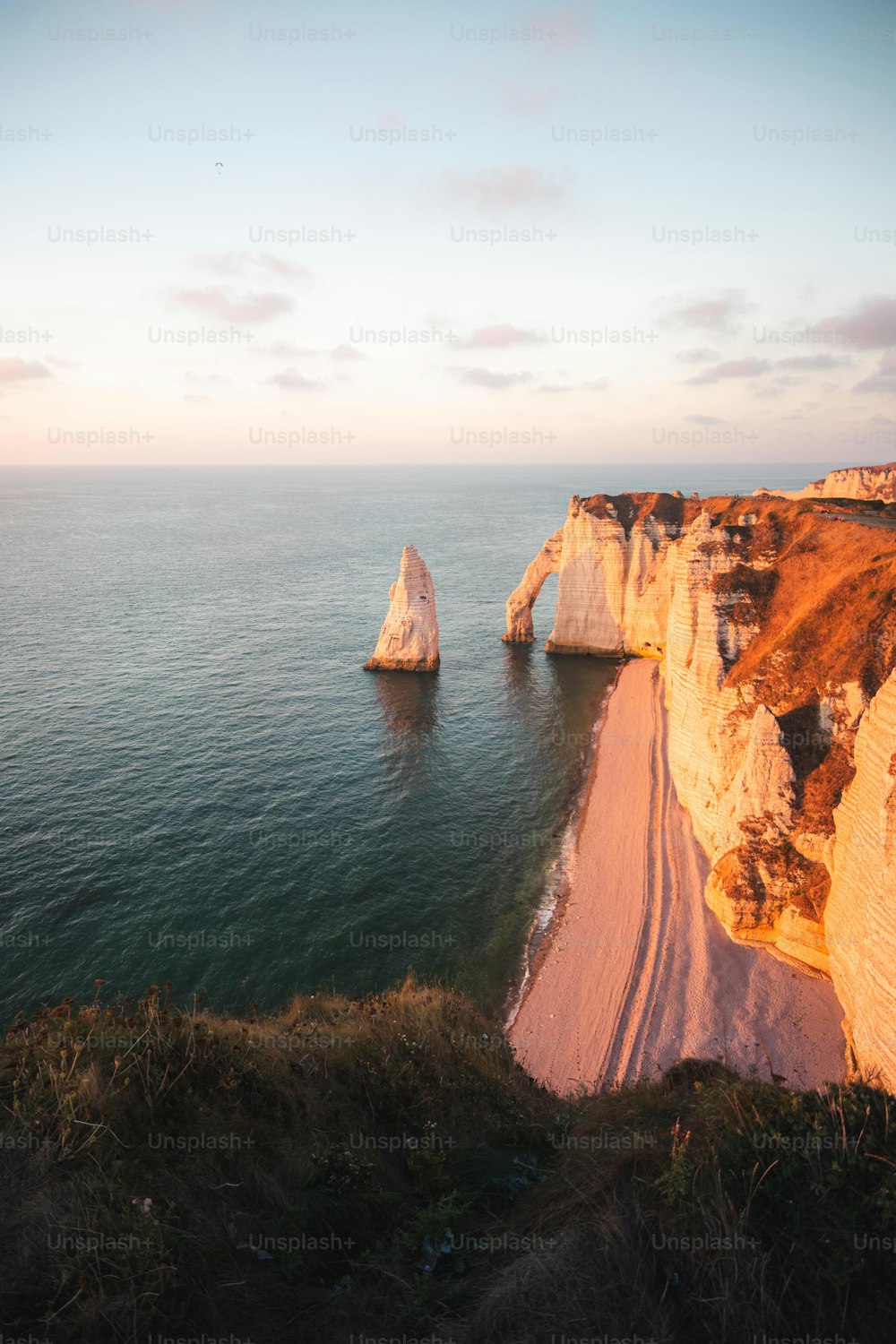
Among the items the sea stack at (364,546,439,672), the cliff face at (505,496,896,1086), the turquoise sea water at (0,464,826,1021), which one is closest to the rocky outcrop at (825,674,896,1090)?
the cliff face at (505,496,896,1086)

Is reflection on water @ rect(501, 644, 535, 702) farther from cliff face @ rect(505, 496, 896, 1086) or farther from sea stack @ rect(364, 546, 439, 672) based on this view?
cliff face @ rect(505, 496, 896, 1086)

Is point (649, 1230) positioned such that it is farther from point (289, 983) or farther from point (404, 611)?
point (404, 611)

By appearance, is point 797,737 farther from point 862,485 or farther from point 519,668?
point 862,485

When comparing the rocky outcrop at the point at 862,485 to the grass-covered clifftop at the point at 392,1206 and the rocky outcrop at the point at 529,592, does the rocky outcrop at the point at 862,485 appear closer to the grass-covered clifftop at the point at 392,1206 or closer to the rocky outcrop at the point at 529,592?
the rocky outcrop at the point at 529,592

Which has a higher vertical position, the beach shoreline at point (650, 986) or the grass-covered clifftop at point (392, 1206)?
the grass-covered clifftop at point (392, 1206)

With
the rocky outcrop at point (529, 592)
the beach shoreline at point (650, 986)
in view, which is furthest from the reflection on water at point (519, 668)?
the beach shoreline at point (650, 986)

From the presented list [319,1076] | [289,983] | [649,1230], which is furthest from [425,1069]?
[289,983]
